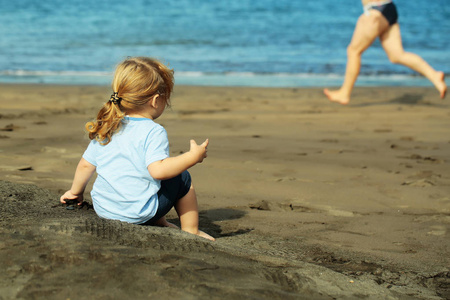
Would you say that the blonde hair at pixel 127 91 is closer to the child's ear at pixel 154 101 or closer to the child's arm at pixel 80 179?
the child's ear at pixel 154 101

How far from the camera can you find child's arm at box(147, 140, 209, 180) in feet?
9.10

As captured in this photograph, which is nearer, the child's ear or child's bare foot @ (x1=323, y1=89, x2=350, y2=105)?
the child's ear

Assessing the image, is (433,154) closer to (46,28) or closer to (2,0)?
(46,28)

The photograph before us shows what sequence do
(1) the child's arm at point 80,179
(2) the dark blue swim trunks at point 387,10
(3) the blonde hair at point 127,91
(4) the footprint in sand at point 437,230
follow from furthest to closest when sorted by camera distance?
(2) the dark blue swim trunks at point 387,10 → (4) the footprint in sand at point 437,230 → (1) the child's arm at point 80,179 → (3) the blonde hair at point 127,91

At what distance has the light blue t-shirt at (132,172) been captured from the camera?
9.39 ft

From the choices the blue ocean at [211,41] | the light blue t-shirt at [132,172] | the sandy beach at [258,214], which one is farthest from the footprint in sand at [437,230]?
the blue ocean at [211,41]

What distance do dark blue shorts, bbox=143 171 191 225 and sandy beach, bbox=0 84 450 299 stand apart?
0.22m

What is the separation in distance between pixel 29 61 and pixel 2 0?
1946 centimetres

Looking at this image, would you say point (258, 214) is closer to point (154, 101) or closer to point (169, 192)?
point (169, 192)

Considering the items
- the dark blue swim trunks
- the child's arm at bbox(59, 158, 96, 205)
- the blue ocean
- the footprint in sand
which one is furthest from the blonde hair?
the blue ocean

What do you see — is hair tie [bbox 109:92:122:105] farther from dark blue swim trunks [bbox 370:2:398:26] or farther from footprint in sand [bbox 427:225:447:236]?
dark blue swim trunks [bbox 370:2:398:26]

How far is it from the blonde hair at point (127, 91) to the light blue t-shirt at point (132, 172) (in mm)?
59

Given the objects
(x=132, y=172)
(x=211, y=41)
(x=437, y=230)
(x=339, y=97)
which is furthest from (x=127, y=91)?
(x=211, y=41)

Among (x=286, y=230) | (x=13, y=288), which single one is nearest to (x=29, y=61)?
(x=286, y=230)
